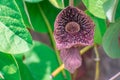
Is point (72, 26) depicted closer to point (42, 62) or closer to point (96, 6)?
point (96, 6)

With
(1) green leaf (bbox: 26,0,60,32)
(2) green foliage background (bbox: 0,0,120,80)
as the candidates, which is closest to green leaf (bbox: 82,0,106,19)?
(2) green foliage background (bbox: 0,0,120,80)

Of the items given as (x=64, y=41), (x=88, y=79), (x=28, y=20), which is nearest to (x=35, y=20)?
(x=28, y=20)

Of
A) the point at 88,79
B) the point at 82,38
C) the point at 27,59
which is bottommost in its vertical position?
the point at 88,79

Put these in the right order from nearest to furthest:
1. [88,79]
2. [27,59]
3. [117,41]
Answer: [117,41], [27,59], [88,79]

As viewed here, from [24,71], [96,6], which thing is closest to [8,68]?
[24,71]

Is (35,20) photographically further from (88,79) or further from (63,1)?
(88,79)

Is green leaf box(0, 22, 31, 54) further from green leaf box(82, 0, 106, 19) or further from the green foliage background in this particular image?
green leaf box(82, 0, 106, 19)

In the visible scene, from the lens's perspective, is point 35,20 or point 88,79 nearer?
point 35,20
